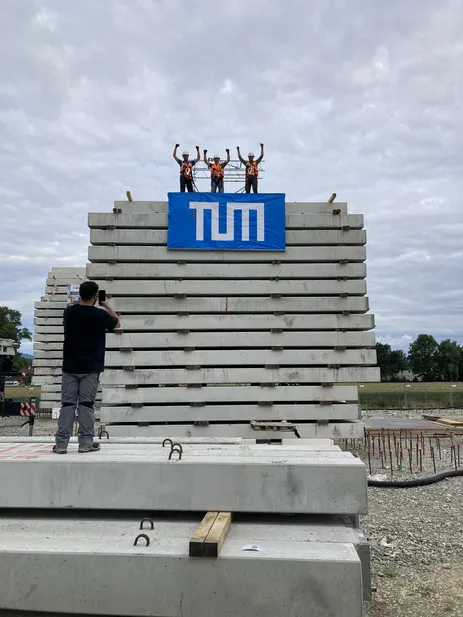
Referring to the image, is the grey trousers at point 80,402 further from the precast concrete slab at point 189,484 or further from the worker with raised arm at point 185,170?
the worker with raised arm at point 185,170

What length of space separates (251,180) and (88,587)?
7346 mm

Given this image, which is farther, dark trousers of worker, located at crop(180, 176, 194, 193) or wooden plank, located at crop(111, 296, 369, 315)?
dark trousers of worker, located at crop(180, 176, 194, 193)

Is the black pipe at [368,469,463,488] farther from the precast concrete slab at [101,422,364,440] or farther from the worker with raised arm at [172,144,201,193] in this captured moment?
the worker with raised arm at [172,144,201,193]

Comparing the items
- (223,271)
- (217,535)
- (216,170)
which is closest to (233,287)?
(223,271)

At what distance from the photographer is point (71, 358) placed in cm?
407

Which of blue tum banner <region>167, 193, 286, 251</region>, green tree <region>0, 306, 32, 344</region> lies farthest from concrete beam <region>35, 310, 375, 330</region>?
green tree <region>0, 306, 32, 344</region>

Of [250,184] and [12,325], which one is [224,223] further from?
[12,325]

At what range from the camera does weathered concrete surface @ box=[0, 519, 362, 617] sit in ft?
9.08

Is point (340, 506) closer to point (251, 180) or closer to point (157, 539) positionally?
point (157, 539)

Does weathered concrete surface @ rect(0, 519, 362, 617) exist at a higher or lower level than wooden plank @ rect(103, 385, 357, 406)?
lower

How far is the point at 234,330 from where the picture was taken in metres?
7.61

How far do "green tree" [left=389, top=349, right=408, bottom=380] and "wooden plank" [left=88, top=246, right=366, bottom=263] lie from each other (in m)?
92.4

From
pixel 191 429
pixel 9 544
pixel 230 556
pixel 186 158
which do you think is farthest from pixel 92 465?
pixel 186 158

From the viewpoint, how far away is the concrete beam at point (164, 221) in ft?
25.2
